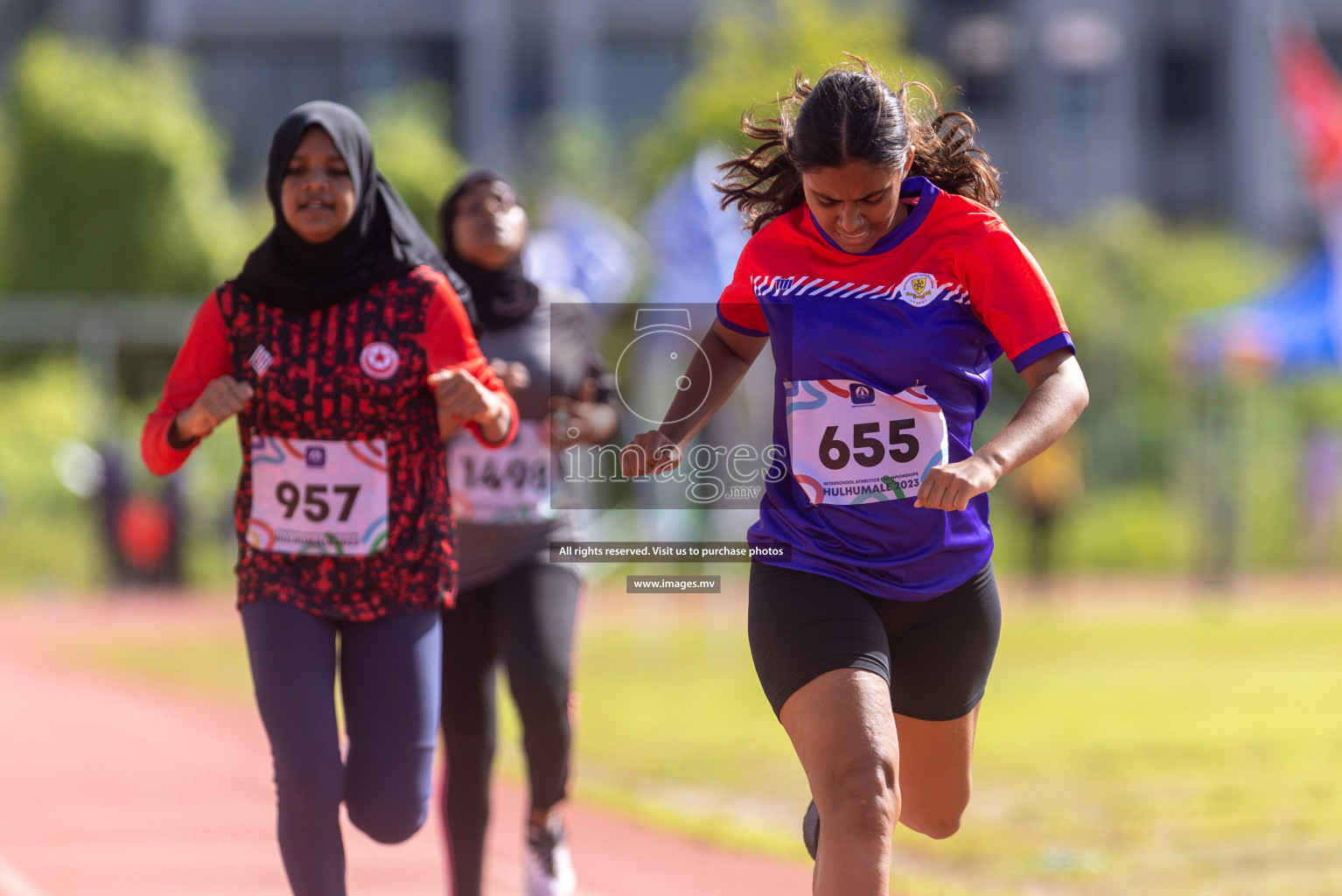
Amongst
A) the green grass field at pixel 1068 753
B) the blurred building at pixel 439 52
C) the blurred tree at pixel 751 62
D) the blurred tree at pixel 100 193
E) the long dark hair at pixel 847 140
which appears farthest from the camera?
the blurred building at pixel 439 52

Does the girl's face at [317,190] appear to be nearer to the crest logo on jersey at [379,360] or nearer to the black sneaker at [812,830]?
the crest logo on jersey at [379,360]

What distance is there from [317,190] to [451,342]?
0.48 metres

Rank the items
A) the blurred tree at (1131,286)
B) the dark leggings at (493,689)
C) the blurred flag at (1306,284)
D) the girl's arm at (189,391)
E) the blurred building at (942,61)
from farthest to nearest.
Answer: the blurred building at (942,61)
the blurred tree at (1131,286)
the blurred flag at (1306,284)
the dark leggings at (493,689)
the girl's arm at (189,391)

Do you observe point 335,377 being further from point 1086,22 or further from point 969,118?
point 1086,22

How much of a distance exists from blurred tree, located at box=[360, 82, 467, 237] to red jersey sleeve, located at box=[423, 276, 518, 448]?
87.8ft

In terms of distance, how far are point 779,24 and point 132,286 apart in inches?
528

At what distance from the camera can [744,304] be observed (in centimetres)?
405

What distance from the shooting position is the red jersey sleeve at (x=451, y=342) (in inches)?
169

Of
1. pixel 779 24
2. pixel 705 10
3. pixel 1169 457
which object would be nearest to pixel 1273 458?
pixel 1169 457

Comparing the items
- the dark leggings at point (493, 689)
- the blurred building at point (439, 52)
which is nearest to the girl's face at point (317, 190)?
the dark leggings at point (493, 689)

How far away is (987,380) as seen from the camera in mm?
3922

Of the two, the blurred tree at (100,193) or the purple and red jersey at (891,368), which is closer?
the purple and red jersey at (891,368)

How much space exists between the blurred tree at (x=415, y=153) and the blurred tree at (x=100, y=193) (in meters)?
3.65

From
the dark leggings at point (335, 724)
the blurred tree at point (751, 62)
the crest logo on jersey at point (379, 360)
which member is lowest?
the dark leggings at point (335, 724)
